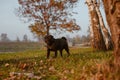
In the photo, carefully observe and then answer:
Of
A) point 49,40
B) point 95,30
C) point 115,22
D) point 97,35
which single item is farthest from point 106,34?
point 115,22

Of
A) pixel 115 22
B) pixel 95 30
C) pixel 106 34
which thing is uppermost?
pixel 115 22

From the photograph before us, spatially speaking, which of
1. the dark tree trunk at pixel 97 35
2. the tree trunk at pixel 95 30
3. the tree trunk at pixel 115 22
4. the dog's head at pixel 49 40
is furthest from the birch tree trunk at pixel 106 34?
the tree trunk at pixel 115 22

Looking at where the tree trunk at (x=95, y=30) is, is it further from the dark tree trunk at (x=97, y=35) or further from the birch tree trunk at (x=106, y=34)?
the birch tree trunk at (x=106, y=34)

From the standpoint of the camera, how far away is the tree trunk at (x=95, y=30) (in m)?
24.8

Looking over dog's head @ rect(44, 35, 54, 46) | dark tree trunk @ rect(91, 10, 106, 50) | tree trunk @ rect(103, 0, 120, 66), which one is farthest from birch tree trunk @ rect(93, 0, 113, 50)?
tree trunk @ rect(103, 0, 120, 66)

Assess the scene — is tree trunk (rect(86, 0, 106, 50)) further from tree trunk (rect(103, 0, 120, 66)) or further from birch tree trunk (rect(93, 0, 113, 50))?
tree trunk (rect(103, 0, 120, 66))

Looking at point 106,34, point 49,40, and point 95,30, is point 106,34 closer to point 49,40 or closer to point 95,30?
point 95,30

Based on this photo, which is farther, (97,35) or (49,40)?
(97,35)

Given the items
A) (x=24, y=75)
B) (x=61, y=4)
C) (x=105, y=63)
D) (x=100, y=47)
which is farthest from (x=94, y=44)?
(x=61, y=4)

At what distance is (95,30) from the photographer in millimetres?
25266

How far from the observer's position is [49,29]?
158 ft

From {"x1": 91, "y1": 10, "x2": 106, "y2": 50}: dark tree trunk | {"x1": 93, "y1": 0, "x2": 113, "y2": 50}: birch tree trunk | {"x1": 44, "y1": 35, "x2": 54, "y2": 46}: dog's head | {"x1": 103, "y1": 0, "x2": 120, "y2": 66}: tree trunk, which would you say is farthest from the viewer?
{"x1": 93, "y1": 0, "x2": 113, "y2": 50}: birch tree trunk

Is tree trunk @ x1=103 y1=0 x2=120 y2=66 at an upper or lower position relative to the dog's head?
upper

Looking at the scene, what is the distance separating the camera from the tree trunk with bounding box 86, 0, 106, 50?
81.4ft
